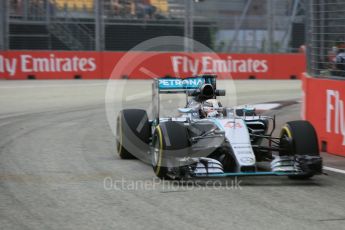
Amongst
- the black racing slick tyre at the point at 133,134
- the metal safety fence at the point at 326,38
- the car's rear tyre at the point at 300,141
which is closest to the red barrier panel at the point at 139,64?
the metal safety fence at the point at 326,38

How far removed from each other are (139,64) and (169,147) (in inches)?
847

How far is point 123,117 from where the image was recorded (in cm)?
972

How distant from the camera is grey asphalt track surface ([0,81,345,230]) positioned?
595cm

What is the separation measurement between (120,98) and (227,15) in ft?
30.8

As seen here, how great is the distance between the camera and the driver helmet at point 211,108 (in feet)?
28.4

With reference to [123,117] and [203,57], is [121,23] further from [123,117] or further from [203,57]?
[123,117]

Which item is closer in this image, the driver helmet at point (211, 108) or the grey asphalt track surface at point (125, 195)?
the grey asphalt track surface at point (125, 195)

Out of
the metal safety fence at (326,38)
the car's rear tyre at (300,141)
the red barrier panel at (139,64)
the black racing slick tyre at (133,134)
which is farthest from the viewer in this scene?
the red barrier panel at (139,64)

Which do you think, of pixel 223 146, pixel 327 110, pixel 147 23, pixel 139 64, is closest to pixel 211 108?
pixel 223 146

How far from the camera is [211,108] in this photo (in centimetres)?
879

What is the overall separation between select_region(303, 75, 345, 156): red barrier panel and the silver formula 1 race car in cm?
194

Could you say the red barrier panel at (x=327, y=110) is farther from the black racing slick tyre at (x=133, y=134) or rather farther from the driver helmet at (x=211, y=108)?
the black racing slick tyre at (x=133, y=134)

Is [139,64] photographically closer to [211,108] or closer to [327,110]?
[327,110]

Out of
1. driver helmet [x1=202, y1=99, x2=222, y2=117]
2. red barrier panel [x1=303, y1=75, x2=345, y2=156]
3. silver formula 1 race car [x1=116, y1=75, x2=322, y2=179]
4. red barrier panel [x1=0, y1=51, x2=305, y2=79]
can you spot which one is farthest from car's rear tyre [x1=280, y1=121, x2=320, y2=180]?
red barrier panel [x1=0, y1=51, x2=305, y2=79]
